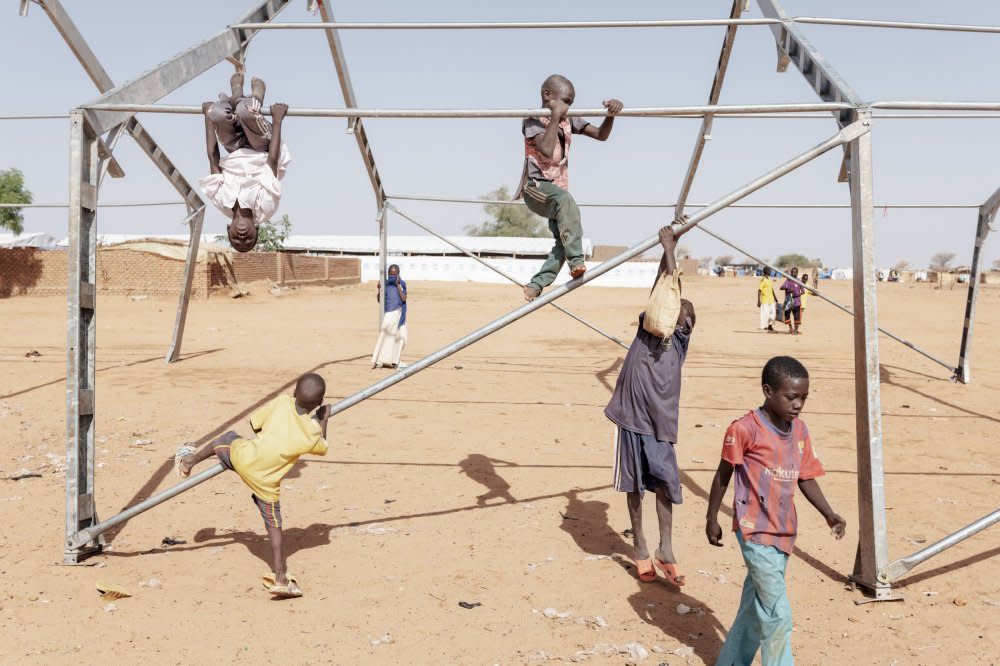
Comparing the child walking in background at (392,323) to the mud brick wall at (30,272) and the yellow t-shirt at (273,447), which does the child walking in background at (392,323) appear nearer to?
the yellow t-shirt at (273,447)

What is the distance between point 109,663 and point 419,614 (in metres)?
1.35

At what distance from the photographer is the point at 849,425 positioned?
8.09 metres

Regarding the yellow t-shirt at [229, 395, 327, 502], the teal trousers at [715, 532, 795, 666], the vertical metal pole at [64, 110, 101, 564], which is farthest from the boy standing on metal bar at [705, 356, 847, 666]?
the vertical metal pole at [64, 110, 101, 564]

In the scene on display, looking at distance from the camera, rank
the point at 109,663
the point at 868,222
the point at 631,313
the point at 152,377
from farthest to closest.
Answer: the point at 631,313
the point at 152,377
the point at 868,222
the point at 109,663

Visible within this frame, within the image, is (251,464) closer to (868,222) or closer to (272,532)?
(272,532)

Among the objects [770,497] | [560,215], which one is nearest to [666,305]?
[560,215]

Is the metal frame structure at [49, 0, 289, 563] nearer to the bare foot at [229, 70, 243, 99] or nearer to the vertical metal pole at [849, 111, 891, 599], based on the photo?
the bare foot at [229, 70, 243, 99]

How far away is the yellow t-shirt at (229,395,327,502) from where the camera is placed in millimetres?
3793

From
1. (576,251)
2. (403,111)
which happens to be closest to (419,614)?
(576,251)

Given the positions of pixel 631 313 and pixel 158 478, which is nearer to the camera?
pixel 158 478

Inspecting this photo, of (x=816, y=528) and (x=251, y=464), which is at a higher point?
(x=251, y=464)


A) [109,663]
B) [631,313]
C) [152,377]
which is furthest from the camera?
[631,313]

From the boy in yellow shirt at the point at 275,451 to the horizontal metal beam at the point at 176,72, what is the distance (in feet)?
6.64

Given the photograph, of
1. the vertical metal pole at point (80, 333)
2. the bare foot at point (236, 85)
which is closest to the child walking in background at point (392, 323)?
the bare foot at point (236, 85)
